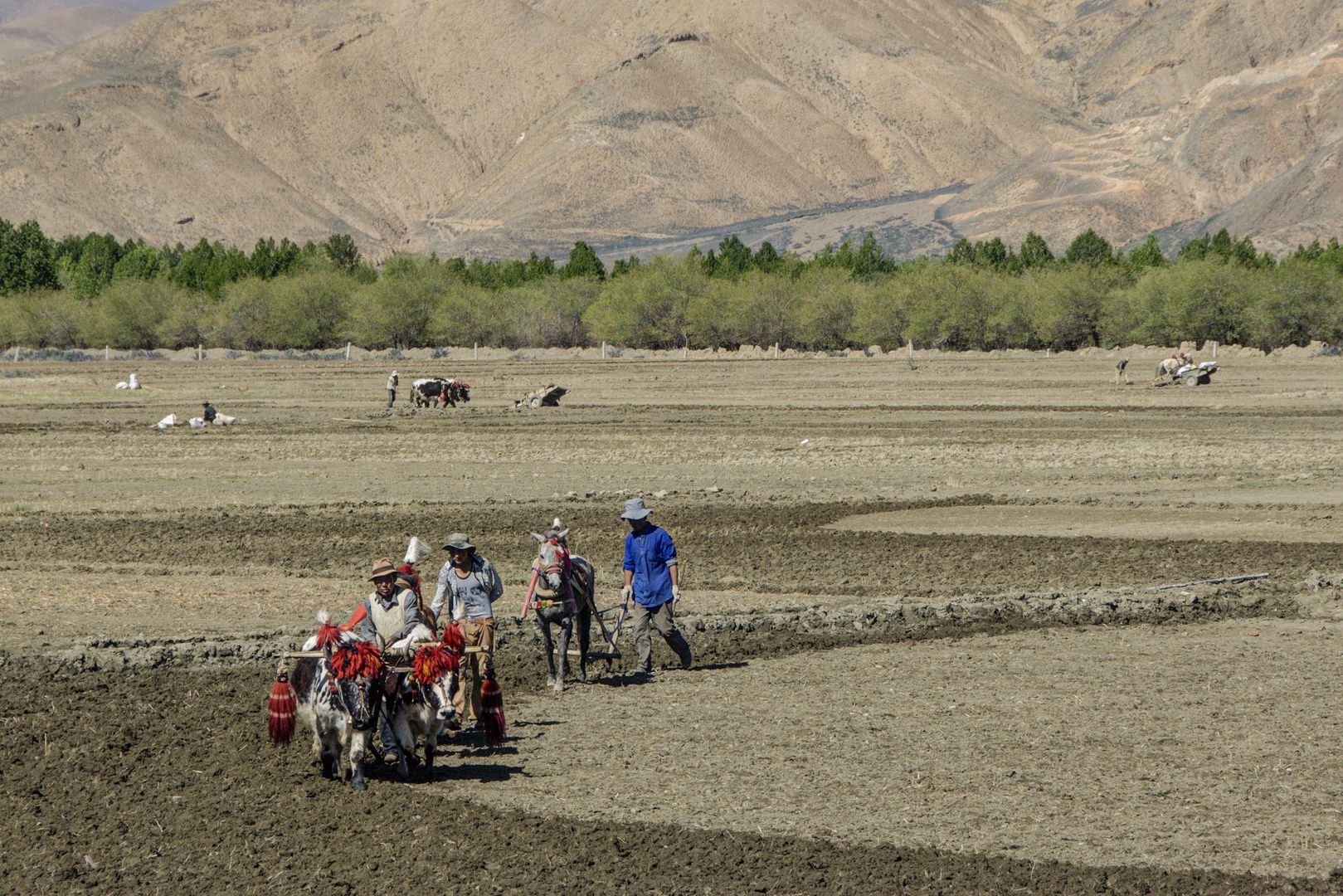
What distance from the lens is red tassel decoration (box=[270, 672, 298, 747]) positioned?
32.6 feet

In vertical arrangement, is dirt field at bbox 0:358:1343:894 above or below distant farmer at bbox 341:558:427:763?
below

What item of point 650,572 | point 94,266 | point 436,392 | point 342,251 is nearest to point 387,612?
point 650,572

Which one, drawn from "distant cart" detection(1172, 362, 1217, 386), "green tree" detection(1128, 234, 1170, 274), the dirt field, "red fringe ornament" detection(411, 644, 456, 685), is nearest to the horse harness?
the dirt field

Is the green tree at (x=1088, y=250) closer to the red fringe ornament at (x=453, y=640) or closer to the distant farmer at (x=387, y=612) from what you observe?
the distant farmer at (x=387, y=612)

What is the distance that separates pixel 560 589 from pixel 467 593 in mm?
1050

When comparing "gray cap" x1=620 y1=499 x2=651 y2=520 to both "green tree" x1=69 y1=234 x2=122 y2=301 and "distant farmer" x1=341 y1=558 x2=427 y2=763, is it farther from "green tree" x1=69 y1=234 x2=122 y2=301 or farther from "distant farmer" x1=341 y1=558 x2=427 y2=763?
"green tree" x1=69 y1=234 x2=122 y2=301

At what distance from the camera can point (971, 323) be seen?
81625 millimetres

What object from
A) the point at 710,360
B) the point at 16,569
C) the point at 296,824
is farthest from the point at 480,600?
the point at 710,360

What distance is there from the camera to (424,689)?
1021 cm

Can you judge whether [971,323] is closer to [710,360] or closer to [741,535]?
[710,360]

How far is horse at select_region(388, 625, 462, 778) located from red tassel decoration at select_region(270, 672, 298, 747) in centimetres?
71

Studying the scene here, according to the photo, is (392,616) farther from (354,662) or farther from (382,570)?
(354,662)

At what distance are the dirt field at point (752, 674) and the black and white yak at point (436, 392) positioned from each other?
1207 centimetres

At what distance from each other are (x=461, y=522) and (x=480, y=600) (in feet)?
37.2
